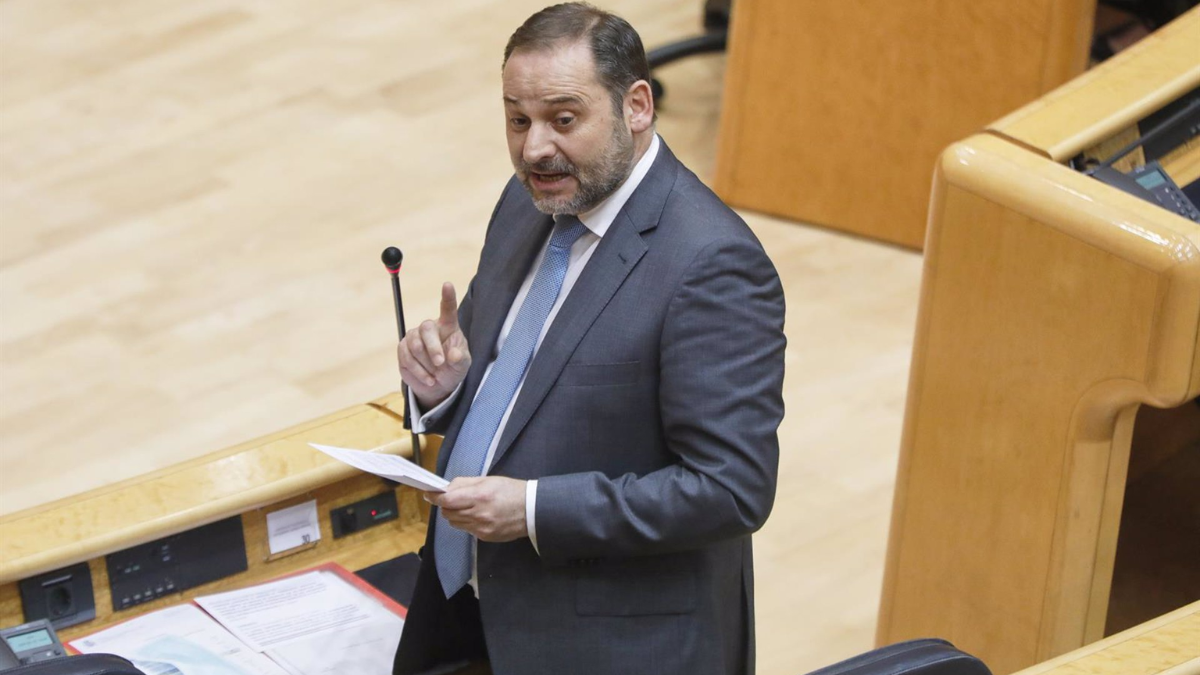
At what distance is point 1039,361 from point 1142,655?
0.44 metres

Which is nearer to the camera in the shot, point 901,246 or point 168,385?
point 168,385

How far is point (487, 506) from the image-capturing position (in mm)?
1370

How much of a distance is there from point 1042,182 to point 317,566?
81 cm

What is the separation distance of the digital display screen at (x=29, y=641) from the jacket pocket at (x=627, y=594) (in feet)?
1.50

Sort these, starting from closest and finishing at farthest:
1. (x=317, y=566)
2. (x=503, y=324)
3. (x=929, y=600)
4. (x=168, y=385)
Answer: (x=503, y=324) → (x=317, y=566) → (x=929, y=600) → (x=168, y=385)

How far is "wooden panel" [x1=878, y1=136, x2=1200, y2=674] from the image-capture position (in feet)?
5.43

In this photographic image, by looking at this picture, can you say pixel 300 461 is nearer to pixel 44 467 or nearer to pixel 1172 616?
pixel 1172 616

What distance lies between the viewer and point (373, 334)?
2.99 meters

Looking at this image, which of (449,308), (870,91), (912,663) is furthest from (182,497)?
(870,91)

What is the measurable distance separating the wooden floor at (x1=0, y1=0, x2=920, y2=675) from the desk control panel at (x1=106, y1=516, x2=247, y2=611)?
0.87 meters

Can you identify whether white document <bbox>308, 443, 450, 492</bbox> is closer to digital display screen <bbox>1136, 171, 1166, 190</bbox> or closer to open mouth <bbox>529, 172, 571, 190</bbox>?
open mouth <bbox>529, 172, 571, 190</bbox>

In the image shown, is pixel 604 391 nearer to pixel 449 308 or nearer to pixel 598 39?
pixel 449 308

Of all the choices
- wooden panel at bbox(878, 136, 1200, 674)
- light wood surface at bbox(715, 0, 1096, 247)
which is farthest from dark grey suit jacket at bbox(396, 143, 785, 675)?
light wood surface at bbox(715, 0, 1096, 247)

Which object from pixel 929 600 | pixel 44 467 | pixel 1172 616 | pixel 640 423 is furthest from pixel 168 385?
pixel 1172 616
